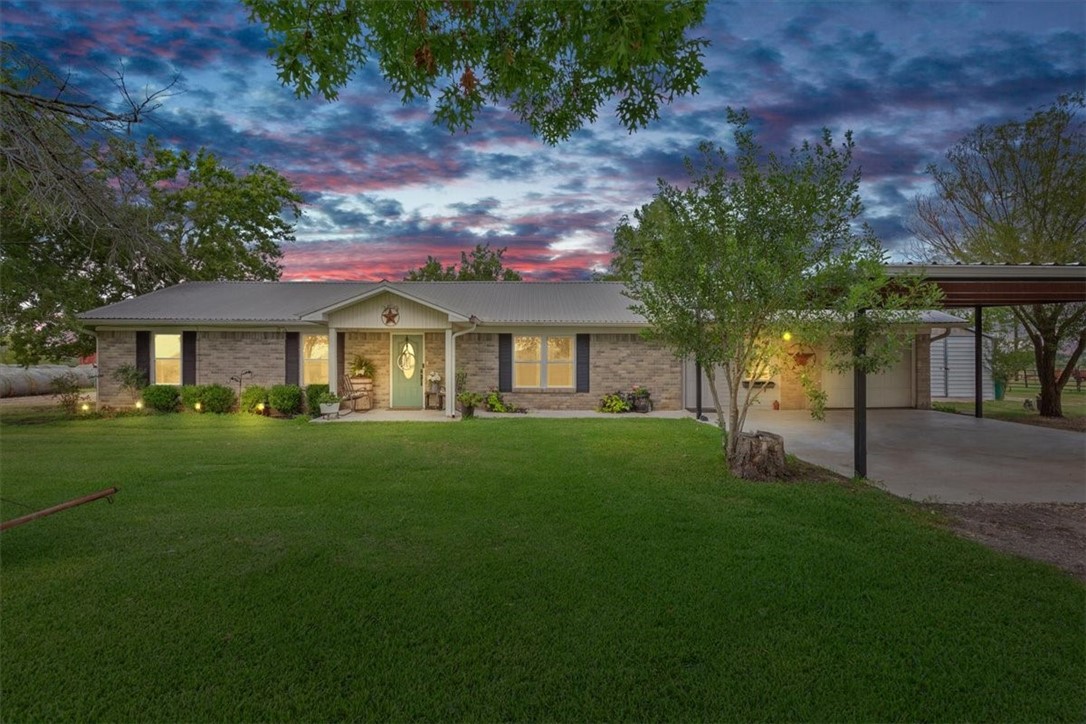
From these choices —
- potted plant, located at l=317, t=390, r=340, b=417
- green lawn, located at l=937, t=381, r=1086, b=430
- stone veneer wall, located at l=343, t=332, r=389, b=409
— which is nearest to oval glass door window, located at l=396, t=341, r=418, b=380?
stone veneer wall, located at l=343, t=332, r=389, b=409

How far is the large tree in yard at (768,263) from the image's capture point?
6477mm

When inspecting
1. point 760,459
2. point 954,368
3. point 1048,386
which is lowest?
point 760,459

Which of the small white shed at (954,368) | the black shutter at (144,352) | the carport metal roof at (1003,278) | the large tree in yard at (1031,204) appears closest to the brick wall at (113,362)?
the black shutter at (144,352)

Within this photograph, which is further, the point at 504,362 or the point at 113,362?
the point at 504,362

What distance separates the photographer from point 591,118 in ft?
13.7

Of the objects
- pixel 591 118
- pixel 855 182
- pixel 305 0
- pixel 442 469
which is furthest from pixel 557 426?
pixel 305 0

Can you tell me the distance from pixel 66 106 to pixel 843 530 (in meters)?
7.13

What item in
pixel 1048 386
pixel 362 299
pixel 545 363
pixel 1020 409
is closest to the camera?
pixel 362 299

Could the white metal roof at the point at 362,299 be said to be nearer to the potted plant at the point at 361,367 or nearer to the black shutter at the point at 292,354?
the black shutter at the point at 292,354

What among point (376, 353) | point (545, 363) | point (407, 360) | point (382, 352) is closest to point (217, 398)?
point (376, 353)

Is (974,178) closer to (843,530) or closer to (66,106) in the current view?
(843,530)

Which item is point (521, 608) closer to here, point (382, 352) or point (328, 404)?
point (328, 404)

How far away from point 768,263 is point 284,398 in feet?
38.4

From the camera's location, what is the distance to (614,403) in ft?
47.3
